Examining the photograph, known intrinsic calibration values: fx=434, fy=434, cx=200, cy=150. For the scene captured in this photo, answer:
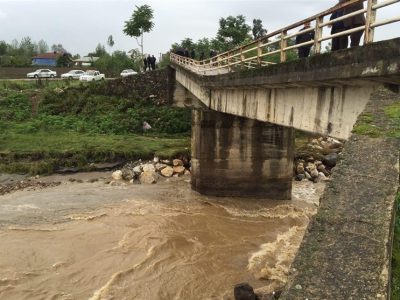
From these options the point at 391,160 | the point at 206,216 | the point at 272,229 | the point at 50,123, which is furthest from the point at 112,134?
the point at 391,160

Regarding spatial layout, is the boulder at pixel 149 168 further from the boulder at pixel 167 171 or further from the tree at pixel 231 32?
the tree at pixel 231 32

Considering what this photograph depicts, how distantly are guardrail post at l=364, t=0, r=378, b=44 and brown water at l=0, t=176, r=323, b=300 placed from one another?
724 centimetres

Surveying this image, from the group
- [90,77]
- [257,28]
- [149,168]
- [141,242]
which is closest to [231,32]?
[257,28]

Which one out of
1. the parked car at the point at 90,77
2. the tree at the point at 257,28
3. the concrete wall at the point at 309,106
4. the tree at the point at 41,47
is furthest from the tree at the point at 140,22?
the tree at the point at 41,47

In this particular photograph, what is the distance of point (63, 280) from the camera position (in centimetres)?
1192

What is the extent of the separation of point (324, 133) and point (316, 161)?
1777cm

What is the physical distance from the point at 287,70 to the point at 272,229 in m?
8.43

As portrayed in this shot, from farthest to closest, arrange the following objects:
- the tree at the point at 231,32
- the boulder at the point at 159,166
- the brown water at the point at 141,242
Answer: the tree at the point at 231,32
the boulder at the point at 159,166
the brown water at the point at 141,242

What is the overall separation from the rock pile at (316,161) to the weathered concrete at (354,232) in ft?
59.1

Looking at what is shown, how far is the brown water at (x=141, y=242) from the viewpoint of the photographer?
11.8 metres

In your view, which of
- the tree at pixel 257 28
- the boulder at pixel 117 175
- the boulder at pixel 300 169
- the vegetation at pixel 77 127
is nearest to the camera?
the boulder at pixel 117 175

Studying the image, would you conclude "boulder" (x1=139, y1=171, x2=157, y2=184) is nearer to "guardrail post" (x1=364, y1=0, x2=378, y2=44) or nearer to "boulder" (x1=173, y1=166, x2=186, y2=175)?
"boulder" (x1=173, y1=166, x2=186, y2=175)

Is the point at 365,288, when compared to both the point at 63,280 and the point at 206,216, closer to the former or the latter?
the point at 63,280

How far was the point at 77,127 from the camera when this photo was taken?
32.2 meters
